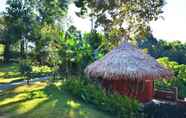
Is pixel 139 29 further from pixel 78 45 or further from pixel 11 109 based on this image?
pixel 11 109

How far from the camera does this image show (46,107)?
19.1 metres

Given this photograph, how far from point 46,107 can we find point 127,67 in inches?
191

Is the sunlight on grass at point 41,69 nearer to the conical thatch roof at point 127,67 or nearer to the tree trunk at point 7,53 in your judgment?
the tree trunk at point 7,53

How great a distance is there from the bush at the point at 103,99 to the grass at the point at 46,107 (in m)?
0.41

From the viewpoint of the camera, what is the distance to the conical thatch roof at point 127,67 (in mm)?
20938

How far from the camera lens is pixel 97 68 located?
21.9 meters

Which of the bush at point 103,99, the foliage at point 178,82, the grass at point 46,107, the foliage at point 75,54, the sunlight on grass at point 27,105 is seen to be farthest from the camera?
the foliage at point 178,82

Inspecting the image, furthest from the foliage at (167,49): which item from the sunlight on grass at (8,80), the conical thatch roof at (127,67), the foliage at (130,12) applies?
the conical thatch roof at (127,67)

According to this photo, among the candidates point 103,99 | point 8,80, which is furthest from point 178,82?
point 8,80

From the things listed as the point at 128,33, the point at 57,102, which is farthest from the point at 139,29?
the point at 57,102

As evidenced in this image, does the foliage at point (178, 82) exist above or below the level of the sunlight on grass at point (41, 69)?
below

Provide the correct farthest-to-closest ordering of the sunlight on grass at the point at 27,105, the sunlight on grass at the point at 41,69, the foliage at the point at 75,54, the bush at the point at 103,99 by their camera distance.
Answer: the sunlight on grass at the point at 41,69, the foliage at the point at 75,54, the sunlight on grass at the point at 27,105, the bush at the point at 103,99

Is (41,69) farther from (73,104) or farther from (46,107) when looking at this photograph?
(46,107)

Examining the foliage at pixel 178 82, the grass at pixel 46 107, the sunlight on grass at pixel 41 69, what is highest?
the sunlight on grass at pixel 41 69
